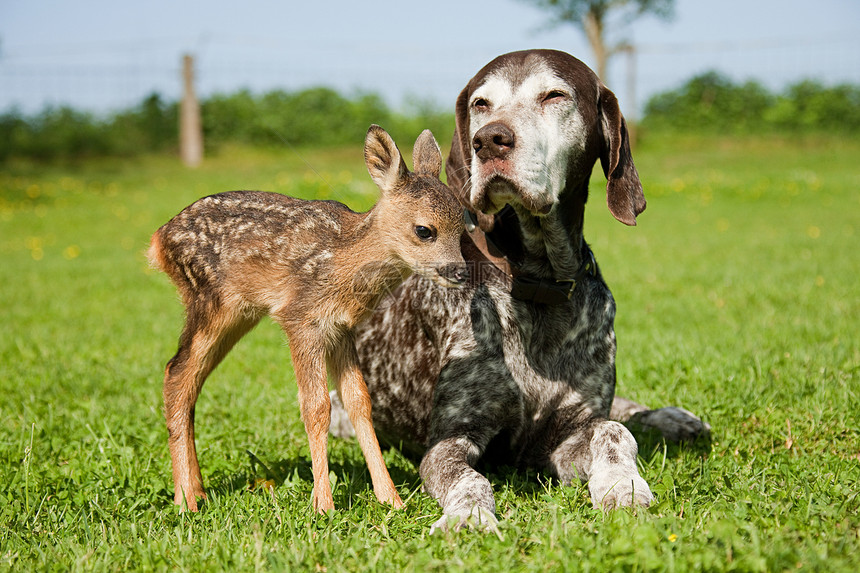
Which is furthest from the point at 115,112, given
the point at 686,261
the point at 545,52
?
the point at 545,52

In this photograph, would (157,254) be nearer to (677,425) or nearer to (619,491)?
(619,491)

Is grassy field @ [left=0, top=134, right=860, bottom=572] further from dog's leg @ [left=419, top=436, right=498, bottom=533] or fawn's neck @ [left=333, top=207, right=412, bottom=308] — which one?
fawn's neck @ [left=333, top=207, right=412, bottom=308]

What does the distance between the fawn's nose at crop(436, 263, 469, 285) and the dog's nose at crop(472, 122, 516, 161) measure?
66 cm

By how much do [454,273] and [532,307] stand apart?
116 cm

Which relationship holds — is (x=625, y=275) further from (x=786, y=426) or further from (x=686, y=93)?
(x=686, y=93)

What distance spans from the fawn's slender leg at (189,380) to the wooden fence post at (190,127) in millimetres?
22873

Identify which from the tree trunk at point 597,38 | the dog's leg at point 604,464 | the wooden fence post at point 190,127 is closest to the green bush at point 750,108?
the tree trunk at point 597,38

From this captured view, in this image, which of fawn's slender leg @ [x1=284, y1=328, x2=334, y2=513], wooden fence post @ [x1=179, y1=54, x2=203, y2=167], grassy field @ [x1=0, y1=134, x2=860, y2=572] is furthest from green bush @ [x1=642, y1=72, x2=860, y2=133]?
fawn's slender leg @ [x1=284, y1=328, x2=334, y2=513]

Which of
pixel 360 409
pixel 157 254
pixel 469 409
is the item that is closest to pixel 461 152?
Result: pixel 469 409

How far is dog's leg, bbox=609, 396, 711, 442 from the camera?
478 cm

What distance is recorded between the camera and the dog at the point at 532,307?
402 cm

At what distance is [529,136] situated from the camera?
382 cm

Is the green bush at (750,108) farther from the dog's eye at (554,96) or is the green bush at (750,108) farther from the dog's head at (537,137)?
the dog's eye at (554,96)

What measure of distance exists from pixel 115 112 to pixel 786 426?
26105 mm
